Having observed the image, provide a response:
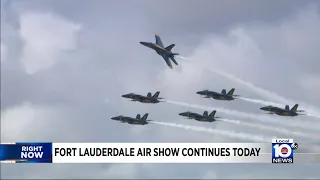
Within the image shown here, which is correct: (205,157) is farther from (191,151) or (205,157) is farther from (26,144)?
(26,144)

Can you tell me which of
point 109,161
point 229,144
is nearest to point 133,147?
point 109,161

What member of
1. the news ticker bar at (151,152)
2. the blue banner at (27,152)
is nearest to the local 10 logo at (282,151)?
the news ticker bar at (151,152)

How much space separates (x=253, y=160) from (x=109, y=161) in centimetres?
3325

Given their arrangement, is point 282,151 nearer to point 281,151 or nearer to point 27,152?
point 281,151

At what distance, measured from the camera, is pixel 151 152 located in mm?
181375

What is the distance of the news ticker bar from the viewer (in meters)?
179

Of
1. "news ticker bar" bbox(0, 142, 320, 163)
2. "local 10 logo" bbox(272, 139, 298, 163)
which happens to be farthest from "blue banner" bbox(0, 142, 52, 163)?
"local 10 logo" bbox(272, 139, 298, 163)

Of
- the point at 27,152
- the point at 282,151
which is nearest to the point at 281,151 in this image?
the point at 282,151

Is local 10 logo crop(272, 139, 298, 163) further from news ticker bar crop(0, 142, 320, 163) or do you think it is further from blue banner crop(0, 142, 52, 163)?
blue banner crop(0, 142, 52, 163)

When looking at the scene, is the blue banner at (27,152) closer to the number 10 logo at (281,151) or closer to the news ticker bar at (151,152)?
the news ticker bar at (151,152)

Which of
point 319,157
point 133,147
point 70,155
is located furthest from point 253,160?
point 70,155

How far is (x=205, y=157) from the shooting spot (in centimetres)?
17938

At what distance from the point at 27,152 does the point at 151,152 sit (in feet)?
96.6

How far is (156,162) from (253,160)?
22.3 meters
